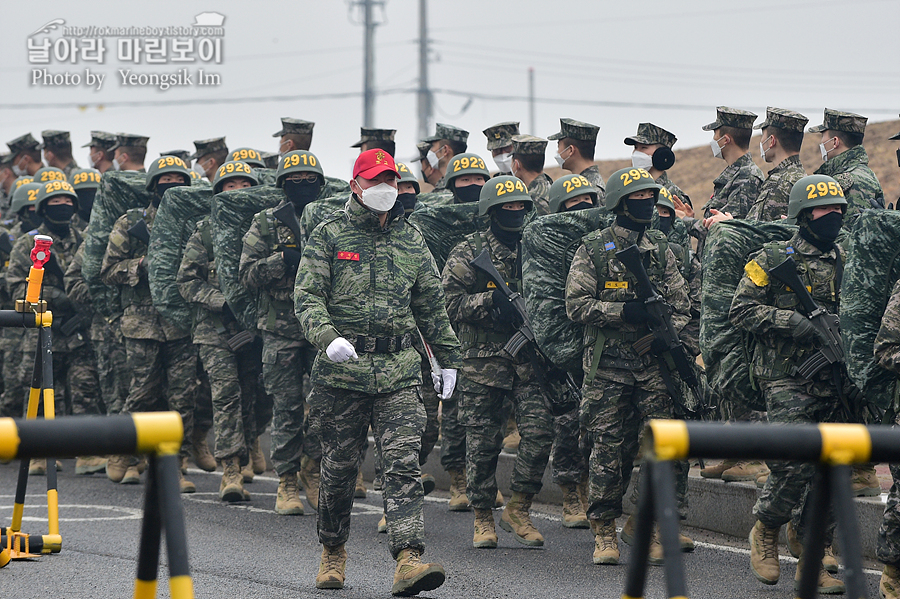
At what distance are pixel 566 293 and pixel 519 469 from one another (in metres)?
1.30

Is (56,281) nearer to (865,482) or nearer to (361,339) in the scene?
(361,339)

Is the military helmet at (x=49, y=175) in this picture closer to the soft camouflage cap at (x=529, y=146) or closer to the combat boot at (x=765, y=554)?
the soft camouflage cap at (x=529, y=146)

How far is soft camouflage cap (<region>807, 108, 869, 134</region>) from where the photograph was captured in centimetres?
882

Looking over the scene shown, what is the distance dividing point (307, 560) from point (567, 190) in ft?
10.6

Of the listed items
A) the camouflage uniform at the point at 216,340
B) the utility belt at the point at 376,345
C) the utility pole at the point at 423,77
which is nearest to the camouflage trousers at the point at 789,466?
the utility belt at the point at 376,345

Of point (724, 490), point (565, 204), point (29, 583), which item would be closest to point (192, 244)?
point (565, 204)

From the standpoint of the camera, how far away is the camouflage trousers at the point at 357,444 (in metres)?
6.09

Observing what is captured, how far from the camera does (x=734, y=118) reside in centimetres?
912

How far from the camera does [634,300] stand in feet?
23.8

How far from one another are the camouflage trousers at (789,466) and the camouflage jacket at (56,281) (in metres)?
7.07

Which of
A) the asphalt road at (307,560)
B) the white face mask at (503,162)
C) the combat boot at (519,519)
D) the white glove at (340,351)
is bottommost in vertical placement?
the asphalt road at (307,560)

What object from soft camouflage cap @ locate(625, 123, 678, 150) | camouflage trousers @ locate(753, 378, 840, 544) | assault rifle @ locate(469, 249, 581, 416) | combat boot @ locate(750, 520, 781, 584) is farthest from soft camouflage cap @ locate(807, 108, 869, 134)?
combat boot @ locate(750, 520, 781, 584)

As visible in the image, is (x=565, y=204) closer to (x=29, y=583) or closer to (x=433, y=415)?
(x=433, y=415)

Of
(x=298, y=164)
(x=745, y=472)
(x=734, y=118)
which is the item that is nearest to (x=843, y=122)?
(x=734, y=118)
